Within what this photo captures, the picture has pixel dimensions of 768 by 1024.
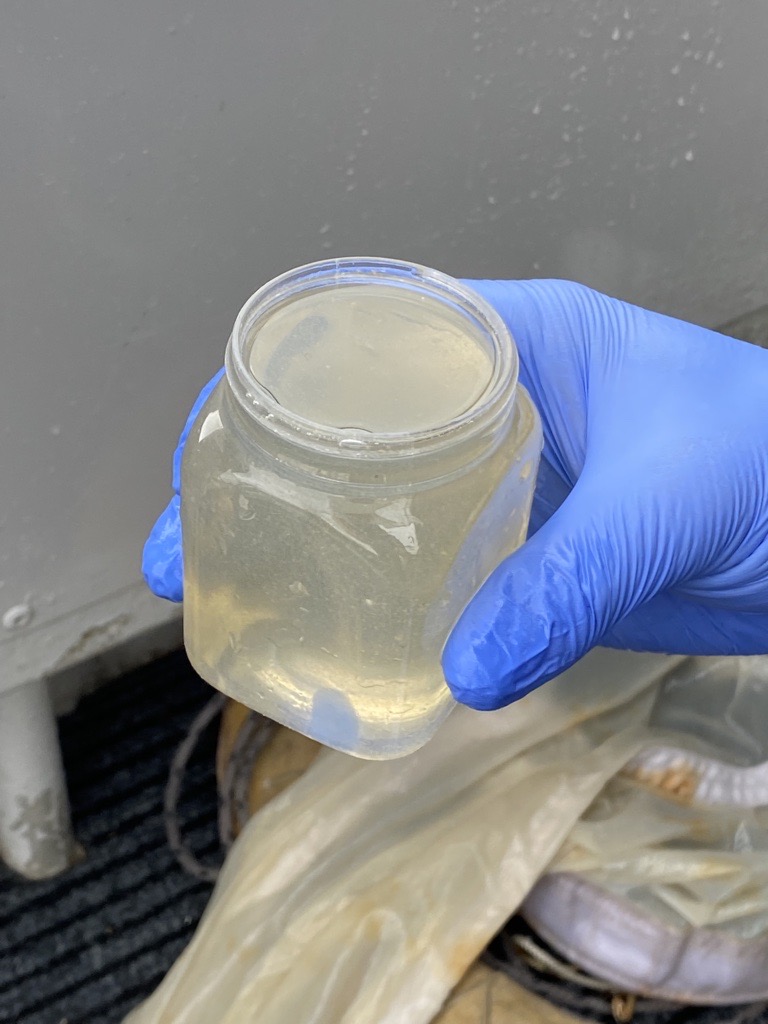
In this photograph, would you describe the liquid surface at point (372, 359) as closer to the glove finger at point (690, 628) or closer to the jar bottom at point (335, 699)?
the jar bottom at point (335, 699)

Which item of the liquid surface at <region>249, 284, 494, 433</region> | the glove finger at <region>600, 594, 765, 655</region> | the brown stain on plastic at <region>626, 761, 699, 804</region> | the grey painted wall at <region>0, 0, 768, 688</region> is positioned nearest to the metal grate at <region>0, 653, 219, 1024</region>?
the grey painted wall at <region>0, 0, 768, 688</region>

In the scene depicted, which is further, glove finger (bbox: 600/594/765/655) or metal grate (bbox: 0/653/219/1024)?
metal grate (bbox: 0/653/219/1024)

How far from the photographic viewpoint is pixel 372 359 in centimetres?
39

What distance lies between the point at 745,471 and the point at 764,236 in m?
0.53

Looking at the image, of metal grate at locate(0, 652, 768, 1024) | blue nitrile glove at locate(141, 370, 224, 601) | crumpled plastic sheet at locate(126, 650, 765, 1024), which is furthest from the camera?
metal grate at locate(0, 652, 768, 1024)

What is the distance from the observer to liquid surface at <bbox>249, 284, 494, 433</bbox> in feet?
1.22

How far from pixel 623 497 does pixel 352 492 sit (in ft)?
0.53

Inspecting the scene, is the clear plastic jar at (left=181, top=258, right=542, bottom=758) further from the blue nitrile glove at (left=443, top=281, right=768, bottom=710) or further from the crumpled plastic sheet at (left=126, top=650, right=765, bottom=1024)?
the crumpled plastic sheet at (left=126, top=650, right=765, bottom=1024)

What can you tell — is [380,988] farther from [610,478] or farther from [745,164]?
[745,164]

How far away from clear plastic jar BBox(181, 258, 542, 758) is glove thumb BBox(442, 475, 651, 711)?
0.01 metres

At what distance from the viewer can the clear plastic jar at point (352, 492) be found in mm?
365

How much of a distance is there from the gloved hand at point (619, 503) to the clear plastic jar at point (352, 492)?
23 millimetres

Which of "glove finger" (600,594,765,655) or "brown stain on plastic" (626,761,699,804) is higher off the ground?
"glove finger" (600,594,765,655)

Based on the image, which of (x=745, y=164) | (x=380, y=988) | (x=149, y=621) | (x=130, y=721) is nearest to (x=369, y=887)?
(x=380, y=988)
